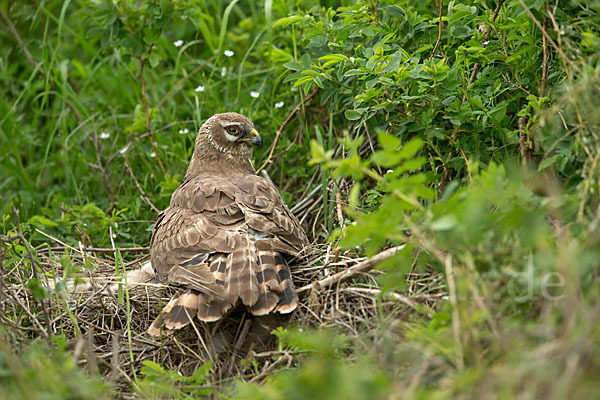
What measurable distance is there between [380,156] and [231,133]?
2522mm

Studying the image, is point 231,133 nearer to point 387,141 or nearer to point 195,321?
point 195,321

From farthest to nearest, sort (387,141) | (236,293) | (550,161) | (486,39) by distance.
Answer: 1. (486,39)
2. (236,293)
3. (550,161)
4. (387,141)

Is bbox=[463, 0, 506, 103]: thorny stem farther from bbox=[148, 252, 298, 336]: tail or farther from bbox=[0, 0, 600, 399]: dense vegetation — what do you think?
bbox=[148, 252, 298, 336]: tail

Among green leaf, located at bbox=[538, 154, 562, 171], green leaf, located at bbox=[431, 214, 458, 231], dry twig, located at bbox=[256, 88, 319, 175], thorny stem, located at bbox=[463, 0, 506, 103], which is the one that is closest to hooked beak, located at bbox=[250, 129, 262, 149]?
dry twig, located at bbox=[256, 88, 319, 175]

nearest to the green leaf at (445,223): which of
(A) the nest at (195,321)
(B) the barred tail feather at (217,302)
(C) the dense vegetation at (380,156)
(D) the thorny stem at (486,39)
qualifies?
(C) the dense vegetation at (380,156)

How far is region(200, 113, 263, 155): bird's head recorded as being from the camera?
4.95 meters

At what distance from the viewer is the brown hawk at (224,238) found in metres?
3.40

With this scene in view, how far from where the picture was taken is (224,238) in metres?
3.74

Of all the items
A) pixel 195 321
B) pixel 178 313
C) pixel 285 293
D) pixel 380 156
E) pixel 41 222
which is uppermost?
pixel 380 156

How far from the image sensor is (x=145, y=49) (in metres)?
5.59

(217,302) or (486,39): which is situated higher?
(486,39)

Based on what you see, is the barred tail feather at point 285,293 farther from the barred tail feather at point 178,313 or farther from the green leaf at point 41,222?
the green leaf at point 41,222

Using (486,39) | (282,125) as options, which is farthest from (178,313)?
(486,39)

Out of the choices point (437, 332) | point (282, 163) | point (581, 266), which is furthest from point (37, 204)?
point (581, 266)
